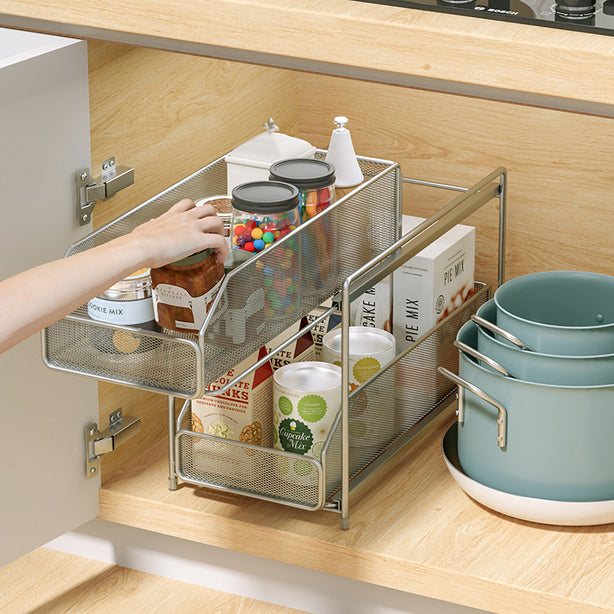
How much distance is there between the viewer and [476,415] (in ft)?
4.00

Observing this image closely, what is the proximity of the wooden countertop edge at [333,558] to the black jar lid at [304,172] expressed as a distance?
0.40m

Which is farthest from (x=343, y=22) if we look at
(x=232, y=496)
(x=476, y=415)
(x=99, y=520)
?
(x=99, y=520)

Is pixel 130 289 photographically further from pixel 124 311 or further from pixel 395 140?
pixel 395 140

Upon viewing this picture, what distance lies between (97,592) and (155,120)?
573 mm

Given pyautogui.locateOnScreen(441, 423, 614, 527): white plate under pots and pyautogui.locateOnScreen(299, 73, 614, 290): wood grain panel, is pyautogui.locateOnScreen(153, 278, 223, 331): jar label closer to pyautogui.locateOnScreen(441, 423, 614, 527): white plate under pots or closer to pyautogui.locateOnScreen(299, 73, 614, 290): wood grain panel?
pyautogui.locateOnScreen(441, 423, 614, 527): white plate under pots

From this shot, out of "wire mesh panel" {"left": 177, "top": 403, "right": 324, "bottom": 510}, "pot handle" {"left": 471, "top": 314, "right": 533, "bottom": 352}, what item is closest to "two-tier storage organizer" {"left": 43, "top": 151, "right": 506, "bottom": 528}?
"wire mesh panel" {"left": 177, "top": 403, "right": 324, "bottom": 510}

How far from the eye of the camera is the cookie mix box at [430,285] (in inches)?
54.1

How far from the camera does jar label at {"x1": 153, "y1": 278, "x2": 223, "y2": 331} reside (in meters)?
0.97

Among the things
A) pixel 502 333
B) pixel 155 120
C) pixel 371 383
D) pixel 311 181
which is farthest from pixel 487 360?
pixel 155 120

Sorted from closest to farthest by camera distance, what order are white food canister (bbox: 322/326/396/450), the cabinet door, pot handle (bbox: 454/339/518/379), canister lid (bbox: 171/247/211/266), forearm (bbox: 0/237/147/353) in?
forearm (bbox: 0/237/147/353), canister lid (bbox: 171/247/211/266), the cabinet door, pot handle (bbox: 454/339/518/379), white food canister (bbox: 322/326/396/450)

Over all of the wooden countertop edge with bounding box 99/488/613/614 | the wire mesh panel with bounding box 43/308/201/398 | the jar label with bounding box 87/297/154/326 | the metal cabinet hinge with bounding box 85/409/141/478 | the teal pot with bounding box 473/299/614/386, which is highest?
the jar label with bounding box 87/297/154/326

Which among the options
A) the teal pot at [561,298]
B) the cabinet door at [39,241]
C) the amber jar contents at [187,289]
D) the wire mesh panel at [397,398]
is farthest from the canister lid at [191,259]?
the teal pot at [561,298]

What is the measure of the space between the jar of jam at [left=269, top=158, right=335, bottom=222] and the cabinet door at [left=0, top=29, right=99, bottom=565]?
0.22 m

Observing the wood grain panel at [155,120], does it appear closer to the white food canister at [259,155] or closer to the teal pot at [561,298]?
the white food canister at [259,155]
